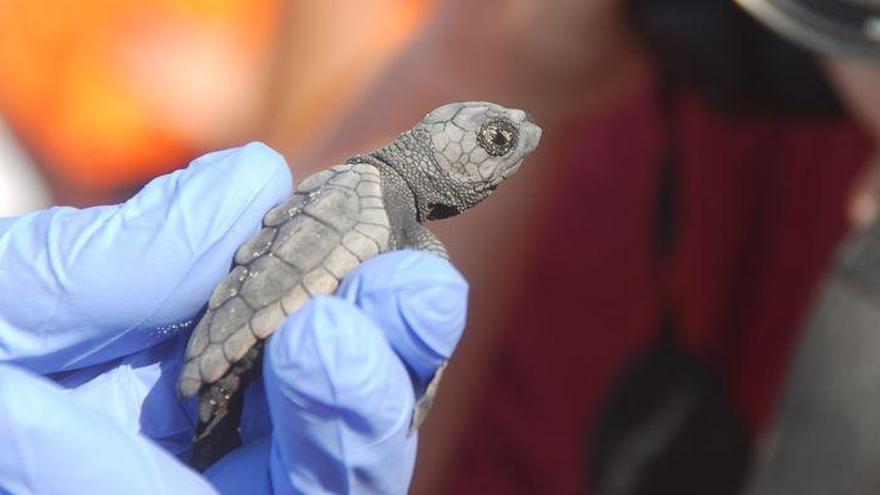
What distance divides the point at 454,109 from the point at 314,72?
1.91 feet

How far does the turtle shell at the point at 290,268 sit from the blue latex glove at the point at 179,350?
0.7 inches

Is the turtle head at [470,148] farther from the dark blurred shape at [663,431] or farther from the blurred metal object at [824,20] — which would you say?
the dark blurred shape at [663,431]

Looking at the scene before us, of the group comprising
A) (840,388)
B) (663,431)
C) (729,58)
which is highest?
(729,58)

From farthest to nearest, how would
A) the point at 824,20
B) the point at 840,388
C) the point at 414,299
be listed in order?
the point at 840,388, the point at 824,20, the point at 414,299

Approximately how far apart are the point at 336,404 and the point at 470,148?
14 centimetres

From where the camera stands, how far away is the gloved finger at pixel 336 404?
17.0 inches

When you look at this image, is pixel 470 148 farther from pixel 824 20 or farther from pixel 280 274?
pixel 824 20

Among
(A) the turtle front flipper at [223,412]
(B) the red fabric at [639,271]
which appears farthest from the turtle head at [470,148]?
(B) the red fabric at [639,271]

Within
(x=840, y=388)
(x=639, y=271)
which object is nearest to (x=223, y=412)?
(x=840, y=388)

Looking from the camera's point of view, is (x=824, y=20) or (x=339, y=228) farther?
(x=824, y=20)

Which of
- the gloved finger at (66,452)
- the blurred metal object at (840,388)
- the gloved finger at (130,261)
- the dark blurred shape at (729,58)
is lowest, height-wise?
the blurred metal object at (840,388)

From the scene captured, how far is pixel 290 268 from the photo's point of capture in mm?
470

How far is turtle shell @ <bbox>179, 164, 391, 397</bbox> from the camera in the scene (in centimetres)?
47

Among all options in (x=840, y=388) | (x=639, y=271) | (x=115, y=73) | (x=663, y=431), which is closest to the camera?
(x=115, y=73)
